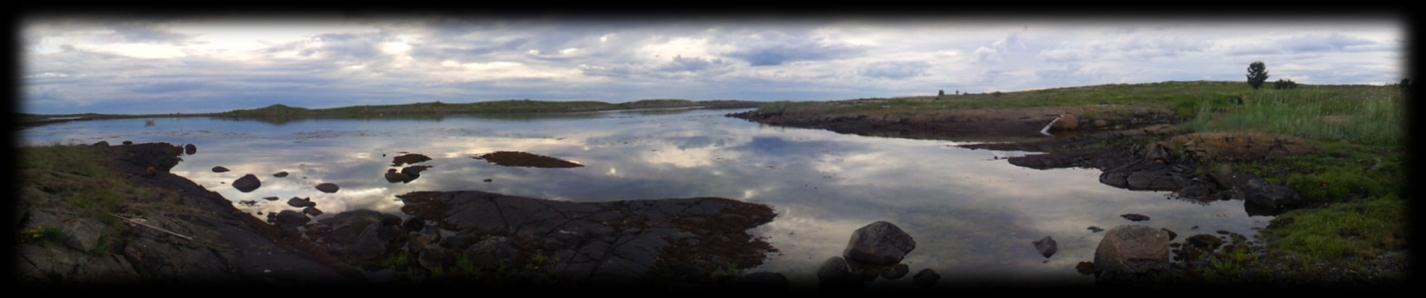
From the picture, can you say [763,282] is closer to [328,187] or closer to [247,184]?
[328,187]

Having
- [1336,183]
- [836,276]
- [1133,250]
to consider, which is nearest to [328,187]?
[836,276]

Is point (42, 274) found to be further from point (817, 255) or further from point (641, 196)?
point (641, 196)

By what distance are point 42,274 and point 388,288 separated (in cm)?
444

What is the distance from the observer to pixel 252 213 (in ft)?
64.9

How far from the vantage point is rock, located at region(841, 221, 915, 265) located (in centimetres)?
1425

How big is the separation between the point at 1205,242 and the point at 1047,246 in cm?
310

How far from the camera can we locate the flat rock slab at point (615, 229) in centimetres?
1434

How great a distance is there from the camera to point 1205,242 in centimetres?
1463

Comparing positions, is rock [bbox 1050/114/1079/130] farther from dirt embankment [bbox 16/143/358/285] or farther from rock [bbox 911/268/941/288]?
dirt embankment [bbox 16/143/358/285]

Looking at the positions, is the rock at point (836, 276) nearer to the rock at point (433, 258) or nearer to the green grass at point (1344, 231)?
the rock at point (433, 258)

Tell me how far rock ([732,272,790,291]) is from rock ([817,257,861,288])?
31.5 inches

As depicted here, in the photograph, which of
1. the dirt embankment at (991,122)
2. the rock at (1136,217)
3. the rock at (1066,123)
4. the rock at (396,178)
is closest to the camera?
the rock at (1136,217)

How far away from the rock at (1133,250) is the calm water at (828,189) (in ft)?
2.17

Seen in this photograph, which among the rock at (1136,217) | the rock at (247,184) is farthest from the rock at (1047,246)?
the rock at (247,184)
